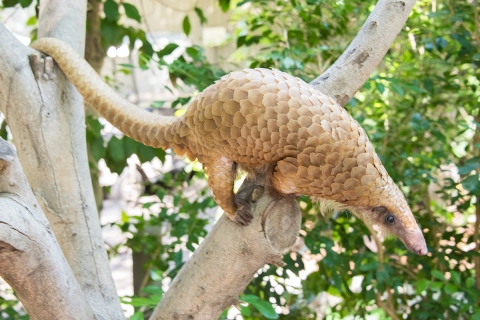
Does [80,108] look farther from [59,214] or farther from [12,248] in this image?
[12,248]

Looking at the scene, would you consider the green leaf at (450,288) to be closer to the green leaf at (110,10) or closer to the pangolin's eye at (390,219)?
the pangolin's eye at (390,219)

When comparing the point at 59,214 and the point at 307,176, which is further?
the point at 59,214

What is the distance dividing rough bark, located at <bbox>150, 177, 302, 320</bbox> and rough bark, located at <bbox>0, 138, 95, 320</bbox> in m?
0.25

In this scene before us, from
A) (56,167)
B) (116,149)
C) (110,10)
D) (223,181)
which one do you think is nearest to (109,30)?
(110,10)

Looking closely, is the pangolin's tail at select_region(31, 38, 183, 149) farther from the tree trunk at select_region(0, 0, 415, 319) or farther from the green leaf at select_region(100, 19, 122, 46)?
the green leaf at select_region(100, 19, 122, 46)

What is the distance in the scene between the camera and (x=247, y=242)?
3.27 feet

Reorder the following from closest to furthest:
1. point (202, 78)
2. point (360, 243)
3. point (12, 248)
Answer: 1. point (12, 248)
2. point (202, 78)
3. point (360, 243)

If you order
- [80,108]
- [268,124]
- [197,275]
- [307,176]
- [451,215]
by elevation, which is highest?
[80,108]

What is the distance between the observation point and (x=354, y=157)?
0.97 metres

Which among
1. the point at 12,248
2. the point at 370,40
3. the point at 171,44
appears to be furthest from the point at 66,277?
the point at 171,44

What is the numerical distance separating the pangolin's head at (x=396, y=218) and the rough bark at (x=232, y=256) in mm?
168

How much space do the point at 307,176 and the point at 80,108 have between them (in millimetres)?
642

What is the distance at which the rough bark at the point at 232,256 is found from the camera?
3.25 feet

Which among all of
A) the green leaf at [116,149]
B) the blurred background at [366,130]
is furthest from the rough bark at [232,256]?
the green leaf at [116,149]
